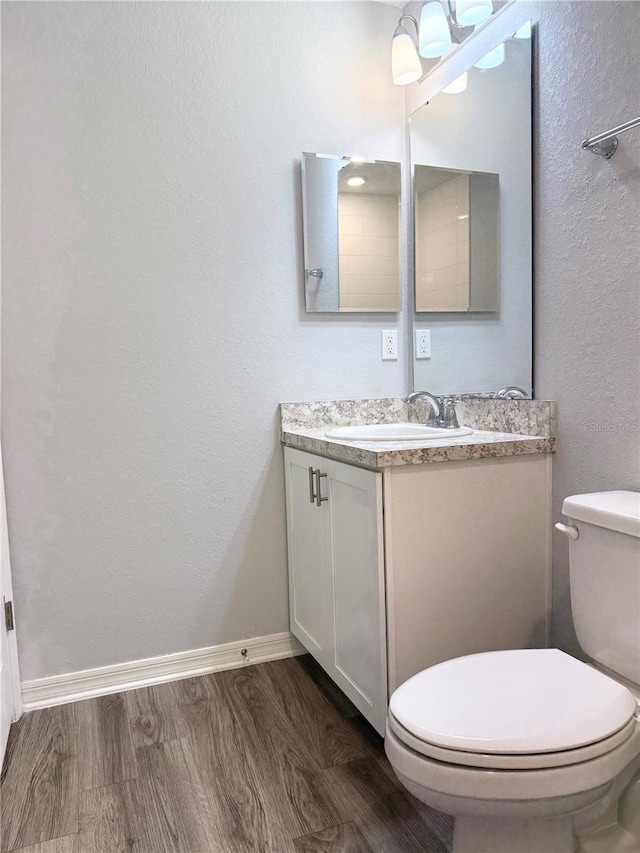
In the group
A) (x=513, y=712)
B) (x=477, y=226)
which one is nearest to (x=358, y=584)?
(x=513, y=712)

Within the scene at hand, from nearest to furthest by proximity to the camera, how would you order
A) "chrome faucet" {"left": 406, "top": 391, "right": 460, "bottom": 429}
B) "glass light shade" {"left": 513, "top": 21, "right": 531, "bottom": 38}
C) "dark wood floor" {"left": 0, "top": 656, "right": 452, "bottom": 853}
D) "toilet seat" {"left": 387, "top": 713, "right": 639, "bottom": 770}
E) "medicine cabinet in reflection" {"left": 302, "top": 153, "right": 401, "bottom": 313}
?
"toilet seat" {"left": 387, "top": 713, "right": 639, "bottom": 770} → "dark wood floor" {"left": 0, "top": 656, "right": 452, "bottom": 853} → "glass light shade" {"left": 513, "top": 21, "right": 531, "bottom": 38} → "chrome faucet" {"left": 406, "top": 391, "right": 460, "bottom": 429} → "medicine cabinet in reflection" {"left": 302, "top": 153, "right": 401, "bottom": 313}

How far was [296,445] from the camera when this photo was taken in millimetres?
2023

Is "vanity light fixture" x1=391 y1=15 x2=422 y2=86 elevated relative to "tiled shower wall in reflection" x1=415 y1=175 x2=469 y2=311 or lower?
elevated

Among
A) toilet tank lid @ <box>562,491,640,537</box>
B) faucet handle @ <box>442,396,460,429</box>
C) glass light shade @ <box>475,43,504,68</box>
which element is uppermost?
glass light shade @ <box>475,43,504,68</box>

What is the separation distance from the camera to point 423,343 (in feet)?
7.41

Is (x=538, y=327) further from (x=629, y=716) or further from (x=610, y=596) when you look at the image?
(x=629, y=716)

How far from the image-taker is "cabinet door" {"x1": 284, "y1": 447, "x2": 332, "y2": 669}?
6.08ft

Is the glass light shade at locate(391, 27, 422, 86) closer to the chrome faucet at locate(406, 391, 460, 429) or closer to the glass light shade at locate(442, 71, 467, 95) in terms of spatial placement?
the glass light shade at locate(442, 71, 467, 95)

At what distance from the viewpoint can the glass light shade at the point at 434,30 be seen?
193cm

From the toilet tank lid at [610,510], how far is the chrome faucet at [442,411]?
656 mm

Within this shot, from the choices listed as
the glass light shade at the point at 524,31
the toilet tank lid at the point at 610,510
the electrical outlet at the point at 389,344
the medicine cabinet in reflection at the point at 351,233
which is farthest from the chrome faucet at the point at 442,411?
the glass light shade at the point at 524,31

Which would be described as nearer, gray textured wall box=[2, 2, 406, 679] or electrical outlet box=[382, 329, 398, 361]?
gray textured wall box=[2, 2, 406, 679]

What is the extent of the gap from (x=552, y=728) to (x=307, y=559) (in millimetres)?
1105

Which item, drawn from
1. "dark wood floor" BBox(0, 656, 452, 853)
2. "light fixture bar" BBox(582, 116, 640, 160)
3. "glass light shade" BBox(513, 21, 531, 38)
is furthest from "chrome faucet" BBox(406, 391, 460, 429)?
"glass light shade" BBox(513, 21, 531, 38)
